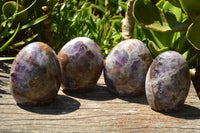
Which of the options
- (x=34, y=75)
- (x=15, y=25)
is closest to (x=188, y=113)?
(x=34, y=75)

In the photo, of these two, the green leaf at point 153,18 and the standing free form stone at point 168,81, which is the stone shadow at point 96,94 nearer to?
the standing free form stone at point 168,81

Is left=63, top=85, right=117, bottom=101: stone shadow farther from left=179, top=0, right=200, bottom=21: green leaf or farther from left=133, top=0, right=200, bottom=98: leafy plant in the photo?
left=179, top=0, right=200, bottom=21: green leaf

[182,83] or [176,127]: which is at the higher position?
[182,83]

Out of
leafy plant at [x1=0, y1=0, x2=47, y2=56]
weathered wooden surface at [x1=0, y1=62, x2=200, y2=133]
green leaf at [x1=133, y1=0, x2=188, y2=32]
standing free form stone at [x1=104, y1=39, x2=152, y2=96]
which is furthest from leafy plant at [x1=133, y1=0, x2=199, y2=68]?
leafy plant at [x1=0, y1=0, x2=47, y2=56]

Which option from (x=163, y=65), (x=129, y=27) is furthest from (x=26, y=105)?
(x=129, y=27)

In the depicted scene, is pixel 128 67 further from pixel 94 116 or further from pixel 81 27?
pixel 81 27

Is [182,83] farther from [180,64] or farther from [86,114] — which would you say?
[86,114]

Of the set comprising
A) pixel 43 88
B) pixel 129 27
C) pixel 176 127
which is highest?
pixel 129 27
